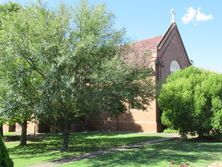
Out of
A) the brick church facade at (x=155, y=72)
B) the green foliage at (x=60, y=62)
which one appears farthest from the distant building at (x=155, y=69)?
the green foliage at (x=60, y=62)

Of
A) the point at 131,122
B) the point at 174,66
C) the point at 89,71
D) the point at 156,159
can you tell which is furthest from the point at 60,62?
the point at 174,66

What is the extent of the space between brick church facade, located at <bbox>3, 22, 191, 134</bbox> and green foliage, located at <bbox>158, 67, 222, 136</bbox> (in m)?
5.56

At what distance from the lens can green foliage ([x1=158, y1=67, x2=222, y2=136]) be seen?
23172 mm

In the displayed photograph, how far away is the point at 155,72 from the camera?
3167 cm

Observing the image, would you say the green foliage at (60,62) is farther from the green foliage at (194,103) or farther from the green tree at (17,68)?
the green foliage at (194,103)

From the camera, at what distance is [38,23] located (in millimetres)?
17609

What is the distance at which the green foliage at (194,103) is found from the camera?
2317cm

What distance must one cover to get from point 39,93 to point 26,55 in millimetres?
2070

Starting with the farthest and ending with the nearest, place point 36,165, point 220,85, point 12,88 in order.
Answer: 1. point 220,85
2. point 12,88
3. point 36,165

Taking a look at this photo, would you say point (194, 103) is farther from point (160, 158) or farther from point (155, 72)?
point (160, 158)

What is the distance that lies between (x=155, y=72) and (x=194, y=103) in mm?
8657

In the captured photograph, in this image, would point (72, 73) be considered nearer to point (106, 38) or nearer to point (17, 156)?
point (106, 38)

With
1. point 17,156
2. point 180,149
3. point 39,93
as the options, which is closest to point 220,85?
point 180,149

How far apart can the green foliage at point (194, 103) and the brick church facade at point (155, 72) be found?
5.56 meters
